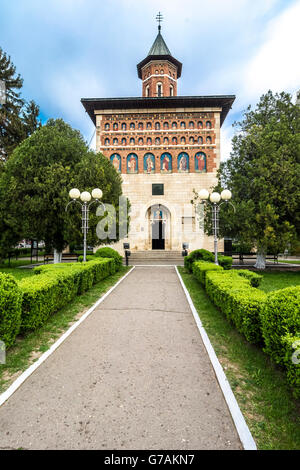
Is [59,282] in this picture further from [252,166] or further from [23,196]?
[252,166]

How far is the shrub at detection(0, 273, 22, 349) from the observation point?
12.9ft

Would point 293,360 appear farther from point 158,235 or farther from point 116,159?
point 116,159

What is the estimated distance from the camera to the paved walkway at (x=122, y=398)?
2.38 meters

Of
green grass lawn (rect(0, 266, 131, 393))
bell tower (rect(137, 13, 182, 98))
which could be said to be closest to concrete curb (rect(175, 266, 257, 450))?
green grass lawn (rect(0, 266, 131, 393))

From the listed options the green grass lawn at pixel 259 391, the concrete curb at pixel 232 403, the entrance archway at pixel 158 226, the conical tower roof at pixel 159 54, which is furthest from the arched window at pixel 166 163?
the concrete curb at pixel 232 403

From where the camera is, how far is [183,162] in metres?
24.0

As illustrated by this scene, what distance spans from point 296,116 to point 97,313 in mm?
15512

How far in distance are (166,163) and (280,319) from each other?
22200 mm

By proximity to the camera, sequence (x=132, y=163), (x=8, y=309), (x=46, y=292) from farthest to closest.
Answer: (x=132, y=163) < (x=46, y=292) < (x=8, y=309)

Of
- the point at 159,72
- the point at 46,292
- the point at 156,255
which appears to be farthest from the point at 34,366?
the point at 159,72

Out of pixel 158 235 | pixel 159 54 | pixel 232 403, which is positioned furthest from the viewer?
pixel 159 54

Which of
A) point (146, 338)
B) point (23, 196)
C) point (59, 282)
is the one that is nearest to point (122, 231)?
point (23, 196)

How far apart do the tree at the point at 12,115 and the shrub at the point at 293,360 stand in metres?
25.0

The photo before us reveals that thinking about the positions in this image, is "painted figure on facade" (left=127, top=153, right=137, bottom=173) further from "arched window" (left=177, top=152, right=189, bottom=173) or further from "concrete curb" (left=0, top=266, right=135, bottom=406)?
"concrete curb" (left=0, top=266, right=135, bottom=406)
